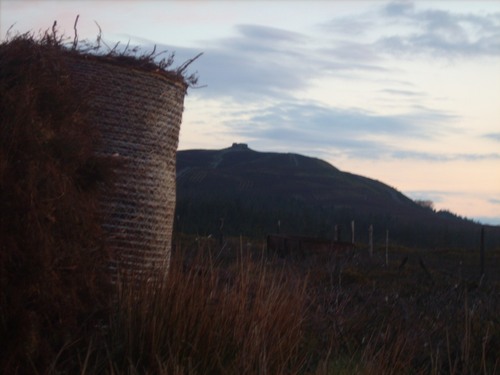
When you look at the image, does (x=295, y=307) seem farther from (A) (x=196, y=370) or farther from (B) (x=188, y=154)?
(B) (x=188, y=154)

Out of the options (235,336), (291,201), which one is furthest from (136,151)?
(291,201)

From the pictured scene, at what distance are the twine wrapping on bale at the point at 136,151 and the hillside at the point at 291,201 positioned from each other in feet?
125

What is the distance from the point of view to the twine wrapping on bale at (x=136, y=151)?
20.7 feet

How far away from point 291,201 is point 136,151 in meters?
75.4

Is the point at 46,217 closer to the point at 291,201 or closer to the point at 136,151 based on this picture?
the point at 136,151

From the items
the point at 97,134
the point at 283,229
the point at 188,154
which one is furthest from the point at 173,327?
the point at 188,154

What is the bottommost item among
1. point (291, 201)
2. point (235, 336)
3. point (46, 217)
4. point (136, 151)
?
→ point (235, 336)

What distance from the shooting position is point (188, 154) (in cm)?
11606

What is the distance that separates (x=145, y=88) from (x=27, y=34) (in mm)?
1290

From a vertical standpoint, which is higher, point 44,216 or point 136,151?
point 136,151

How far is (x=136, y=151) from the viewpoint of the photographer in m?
6.55

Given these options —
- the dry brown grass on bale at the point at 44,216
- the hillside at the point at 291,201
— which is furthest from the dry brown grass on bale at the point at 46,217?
the hillside at the point at 291,201

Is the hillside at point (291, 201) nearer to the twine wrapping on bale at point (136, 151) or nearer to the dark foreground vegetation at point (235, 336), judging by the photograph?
the dark foreground vegetation at point (235, 336)

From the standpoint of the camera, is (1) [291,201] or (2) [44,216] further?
(1) [291,201]
